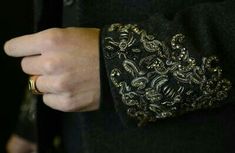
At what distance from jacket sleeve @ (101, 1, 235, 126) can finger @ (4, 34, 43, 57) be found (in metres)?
0.10

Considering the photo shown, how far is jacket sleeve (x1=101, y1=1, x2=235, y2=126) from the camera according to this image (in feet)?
1.65

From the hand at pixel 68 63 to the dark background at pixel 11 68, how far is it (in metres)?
0.46

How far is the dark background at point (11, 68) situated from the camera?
974 millimetres

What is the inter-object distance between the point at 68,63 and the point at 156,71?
0.40 feet

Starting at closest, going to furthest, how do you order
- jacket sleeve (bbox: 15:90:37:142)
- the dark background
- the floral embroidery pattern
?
the floral embroidery pattern → jacket sleeve (bbox: 15:90:37:142) → the dark background

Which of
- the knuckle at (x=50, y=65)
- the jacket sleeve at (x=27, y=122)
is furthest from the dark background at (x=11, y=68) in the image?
the knuckle at (x=50, y=65)

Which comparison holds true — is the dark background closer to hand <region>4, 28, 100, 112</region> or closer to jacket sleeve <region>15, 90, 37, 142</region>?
jacket sleeve <region>15, 90, 37, 142</region>

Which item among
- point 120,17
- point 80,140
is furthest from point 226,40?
point 80,140

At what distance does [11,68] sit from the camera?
1021mm

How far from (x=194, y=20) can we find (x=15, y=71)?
24.9 inches

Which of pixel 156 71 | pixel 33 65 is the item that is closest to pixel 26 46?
pixel 33 65

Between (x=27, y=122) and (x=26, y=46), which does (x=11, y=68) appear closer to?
(x=27, y=122)

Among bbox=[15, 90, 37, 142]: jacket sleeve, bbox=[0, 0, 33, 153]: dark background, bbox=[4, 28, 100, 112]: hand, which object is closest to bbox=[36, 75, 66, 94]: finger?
bbox=[4, 28, 100, 112]: hand

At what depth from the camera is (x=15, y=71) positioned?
1030 mm
